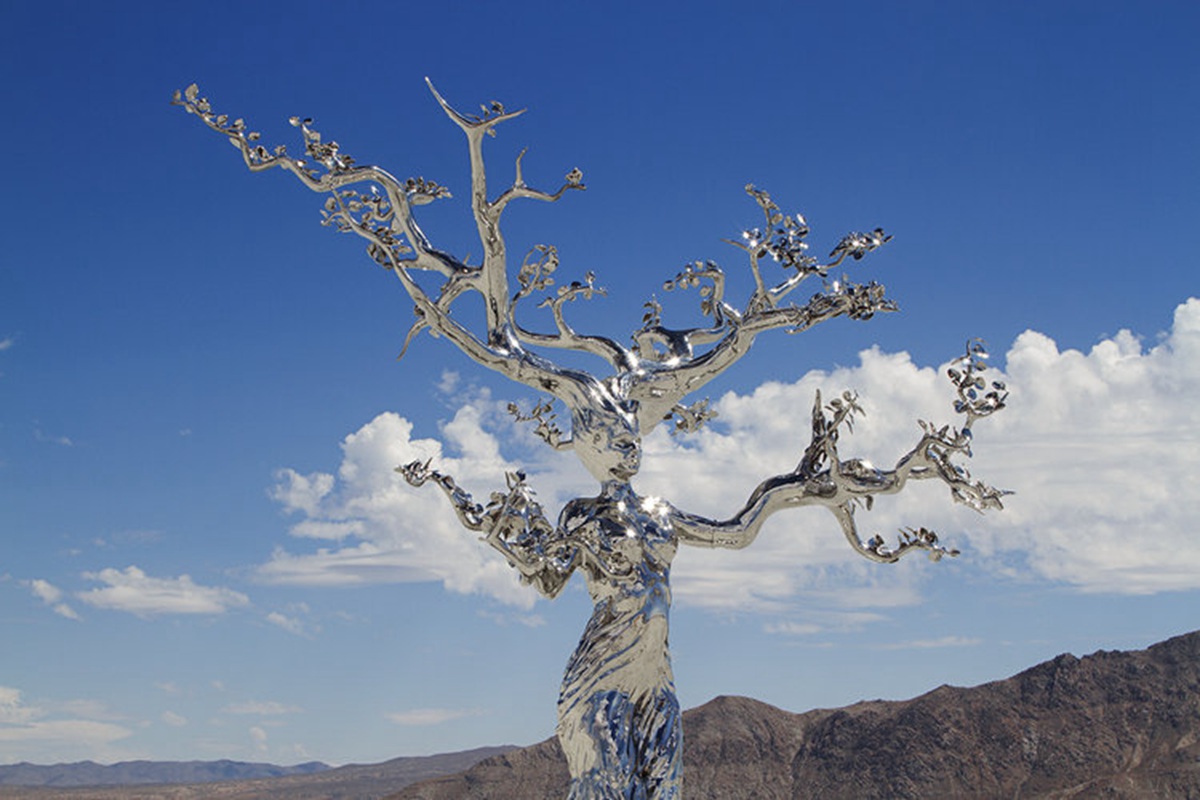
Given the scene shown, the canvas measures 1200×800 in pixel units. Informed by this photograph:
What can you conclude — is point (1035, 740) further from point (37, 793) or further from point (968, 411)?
point (37, 793)

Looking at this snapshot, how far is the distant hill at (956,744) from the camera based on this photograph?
39.6 m

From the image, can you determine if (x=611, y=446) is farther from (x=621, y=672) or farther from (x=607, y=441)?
(x=621, y=672)

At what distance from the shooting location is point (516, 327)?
520 inches

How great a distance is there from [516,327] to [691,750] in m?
32.2

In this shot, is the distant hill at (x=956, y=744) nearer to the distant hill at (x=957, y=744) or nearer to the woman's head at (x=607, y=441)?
the distant hill at (x=957, y=744)

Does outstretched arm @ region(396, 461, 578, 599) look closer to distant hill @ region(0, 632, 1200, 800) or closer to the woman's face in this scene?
the woman's face

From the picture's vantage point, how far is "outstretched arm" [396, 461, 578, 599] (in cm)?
1136

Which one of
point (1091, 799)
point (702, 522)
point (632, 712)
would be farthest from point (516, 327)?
point (1091, 799)

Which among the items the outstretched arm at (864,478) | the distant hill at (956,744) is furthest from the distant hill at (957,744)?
the outstretched arm at (864,478)

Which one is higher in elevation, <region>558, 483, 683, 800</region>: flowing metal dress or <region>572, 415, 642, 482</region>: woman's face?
<region>572, 415, 642, 482</region>: woman's face

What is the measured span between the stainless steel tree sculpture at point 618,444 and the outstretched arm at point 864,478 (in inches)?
0.5

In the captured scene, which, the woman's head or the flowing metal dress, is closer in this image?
the flowing metal dress

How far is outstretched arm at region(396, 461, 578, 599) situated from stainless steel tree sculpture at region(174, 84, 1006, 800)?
0.5 inches

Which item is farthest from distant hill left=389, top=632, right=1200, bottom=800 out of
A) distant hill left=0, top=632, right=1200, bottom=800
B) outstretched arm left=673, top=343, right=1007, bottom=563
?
outstretched arm left=673, top=343, right=1007, bottom=563
